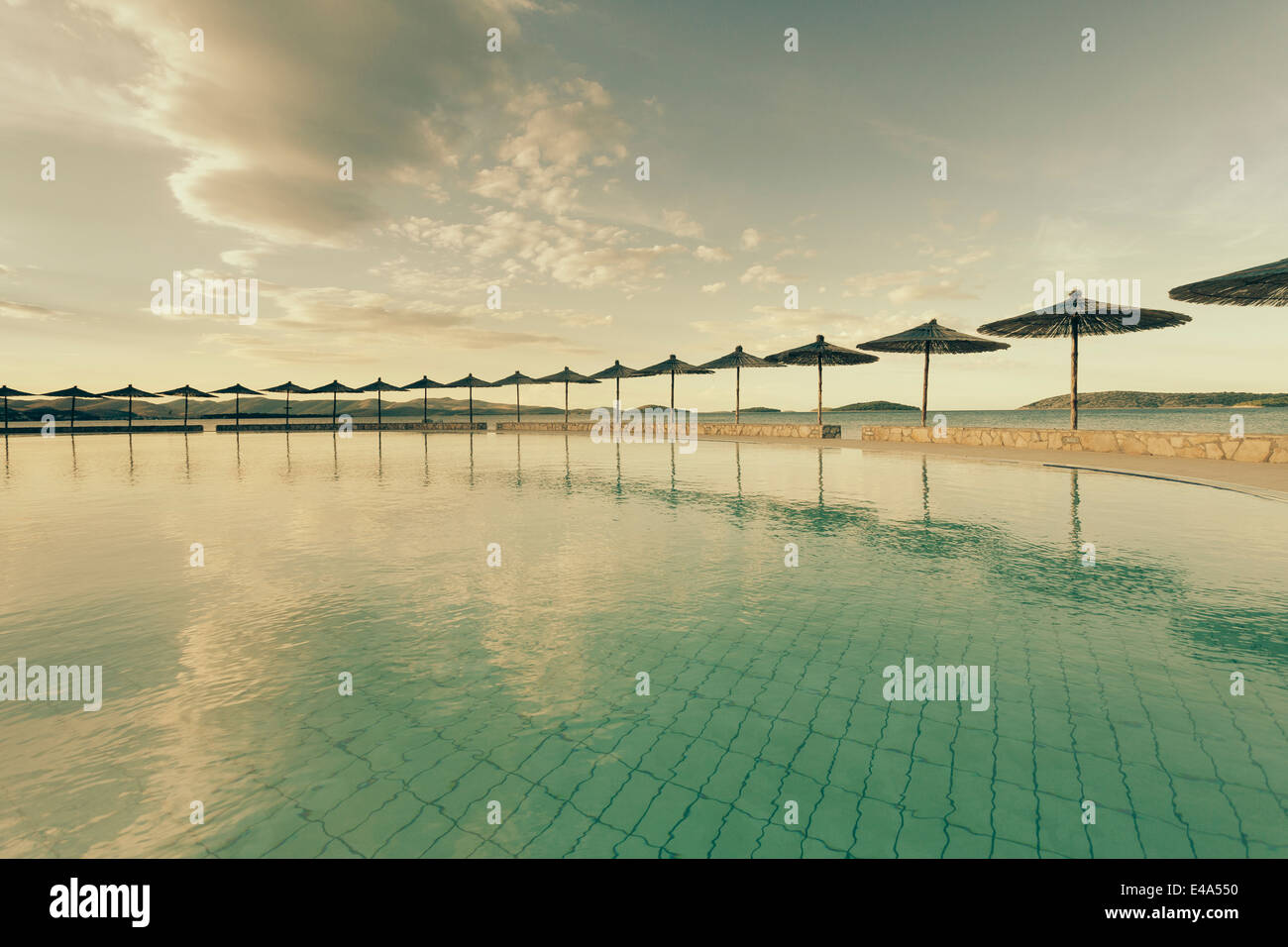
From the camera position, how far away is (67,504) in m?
12.3

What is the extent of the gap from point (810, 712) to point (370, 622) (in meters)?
4.34

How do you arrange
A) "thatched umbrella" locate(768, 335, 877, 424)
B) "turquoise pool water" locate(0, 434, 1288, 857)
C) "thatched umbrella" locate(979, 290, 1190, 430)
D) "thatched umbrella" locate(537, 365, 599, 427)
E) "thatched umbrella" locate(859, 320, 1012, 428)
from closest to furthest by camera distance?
"turquoise pool water" locate(0, 434, 1288, 857) < "thatched umbrella" locate(979, 290, 1190, 430) < "thatched umbrella" locate(859, 320, 1012, 428) < "thatched umbrella" locate(768, 335, 877, 424) < "thatched umbrella" locate(537, 365, 599, 427)

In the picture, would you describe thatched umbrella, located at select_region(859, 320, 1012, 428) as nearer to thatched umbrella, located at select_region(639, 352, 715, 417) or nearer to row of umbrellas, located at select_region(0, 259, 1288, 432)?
row of umbrellas, located at select_region(0, 259, 1288, 432)

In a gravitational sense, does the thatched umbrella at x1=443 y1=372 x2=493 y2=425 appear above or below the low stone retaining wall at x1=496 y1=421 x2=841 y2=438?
above

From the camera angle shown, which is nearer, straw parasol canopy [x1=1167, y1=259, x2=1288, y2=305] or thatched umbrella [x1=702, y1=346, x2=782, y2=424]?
straw parasol canopy [x1=1167, y1=259, x2=1288, y2=305]

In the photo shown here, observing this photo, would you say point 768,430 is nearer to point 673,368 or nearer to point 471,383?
point 673,368

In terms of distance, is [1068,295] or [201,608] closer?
[201,608]

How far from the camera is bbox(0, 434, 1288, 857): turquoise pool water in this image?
2.90 m

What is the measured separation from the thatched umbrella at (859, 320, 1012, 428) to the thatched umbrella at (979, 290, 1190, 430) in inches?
88.3

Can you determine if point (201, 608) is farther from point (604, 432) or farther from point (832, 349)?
point (604, 432)

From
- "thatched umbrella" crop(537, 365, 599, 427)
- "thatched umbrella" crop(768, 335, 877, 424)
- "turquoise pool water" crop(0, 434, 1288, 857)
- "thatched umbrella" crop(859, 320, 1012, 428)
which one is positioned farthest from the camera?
"thatched umbrella" crop(537, 365, 599, 427)

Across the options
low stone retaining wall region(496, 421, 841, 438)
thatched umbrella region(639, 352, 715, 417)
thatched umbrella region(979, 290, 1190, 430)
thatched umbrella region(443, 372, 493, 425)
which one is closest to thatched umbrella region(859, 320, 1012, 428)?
thatched umbrella region(979, 290, 1190, 430)
